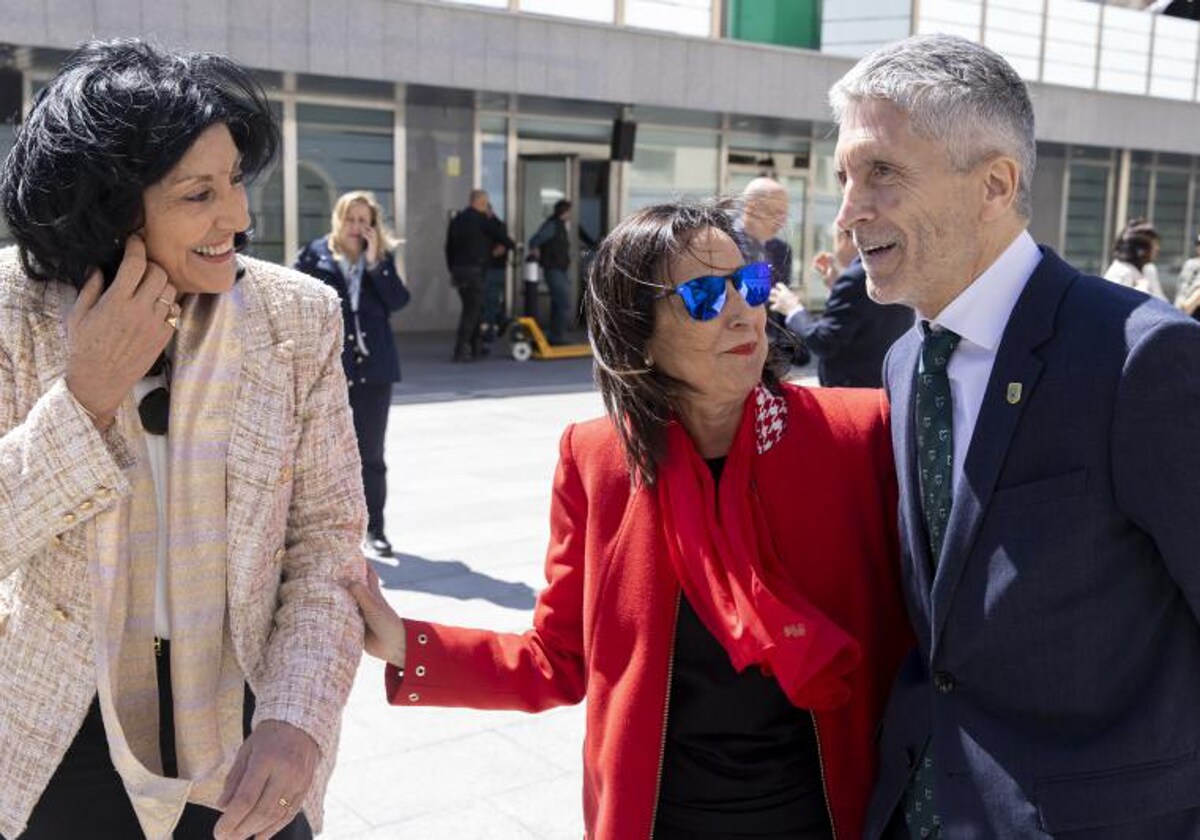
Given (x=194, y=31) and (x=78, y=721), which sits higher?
(x=194, y=31)

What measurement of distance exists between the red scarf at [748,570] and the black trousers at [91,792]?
87 cm

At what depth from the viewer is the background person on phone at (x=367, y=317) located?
22.4 feet

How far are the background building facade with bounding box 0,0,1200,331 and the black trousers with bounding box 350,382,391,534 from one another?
4.86m

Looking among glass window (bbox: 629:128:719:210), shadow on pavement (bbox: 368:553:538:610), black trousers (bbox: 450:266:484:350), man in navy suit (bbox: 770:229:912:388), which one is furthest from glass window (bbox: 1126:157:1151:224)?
shadow on pavement (bbox: 368:553:538:610)

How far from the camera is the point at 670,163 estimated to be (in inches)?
723

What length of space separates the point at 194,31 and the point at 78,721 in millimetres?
12183

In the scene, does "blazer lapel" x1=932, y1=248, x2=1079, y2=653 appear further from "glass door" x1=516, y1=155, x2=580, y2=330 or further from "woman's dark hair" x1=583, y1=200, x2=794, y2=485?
"glass door" x1=516, y1=155, x2=580, y2=330

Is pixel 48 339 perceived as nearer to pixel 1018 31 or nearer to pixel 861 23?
pixel 861 23

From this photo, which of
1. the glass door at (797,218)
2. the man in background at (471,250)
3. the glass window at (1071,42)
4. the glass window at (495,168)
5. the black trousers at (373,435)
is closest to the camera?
the black trousers at (373,435)

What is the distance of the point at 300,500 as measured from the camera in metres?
2.09

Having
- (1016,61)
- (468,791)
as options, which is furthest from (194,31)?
(1016,61)

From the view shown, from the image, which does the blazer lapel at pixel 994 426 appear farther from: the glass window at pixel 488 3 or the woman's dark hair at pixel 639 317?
the glass window at pixel 488 3

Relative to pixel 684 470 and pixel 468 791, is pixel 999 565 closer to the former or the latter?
pixel 684 470

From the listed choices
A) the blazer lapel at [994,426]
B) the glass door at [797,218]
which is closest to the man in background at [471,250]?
the glass door at [797,218]
